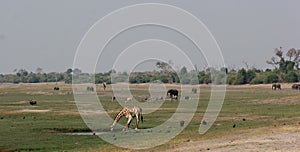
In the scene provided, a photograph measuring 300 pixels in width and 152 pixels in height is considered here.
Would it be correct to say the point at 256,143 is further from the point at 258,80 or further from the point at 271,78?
the point at 258,80

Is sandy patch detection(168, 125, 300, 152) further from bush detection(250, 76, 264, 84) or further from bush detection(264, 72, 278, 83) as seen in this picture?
bush detection(250, 76, 264, 84)

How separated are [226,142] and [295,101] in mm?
39077

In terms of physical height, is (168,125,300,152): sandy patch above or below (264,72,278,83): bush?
below

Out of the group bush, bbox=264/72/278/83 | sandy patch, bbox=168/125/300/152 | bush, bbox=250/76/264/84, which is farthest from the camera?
bush, bbox=250/76/264/84

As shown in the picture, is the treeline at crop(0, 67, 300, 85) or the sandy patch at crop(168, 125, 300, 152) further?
the treeline at crop(0, 67, 300, 85)

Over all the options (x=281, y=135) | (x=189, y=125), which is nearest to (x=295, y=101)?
(x=189, y=125)

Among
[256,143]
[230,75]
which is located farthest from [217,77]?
[256,143]

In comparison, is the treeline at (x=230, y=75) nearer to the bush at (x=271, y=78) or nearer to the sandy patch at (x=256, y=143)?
the bush at (x=271, y=78)

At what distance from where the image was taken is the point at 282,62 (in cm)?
13075

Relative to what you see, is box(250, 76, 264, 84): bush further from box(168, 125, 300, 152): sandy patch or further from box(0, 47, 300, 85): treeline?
box(168, 125, 300, 152): sandy patch

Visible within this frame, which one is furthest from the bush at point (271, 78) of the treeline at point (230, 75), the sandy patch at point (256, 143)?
the sandy patch at point (256, 143)

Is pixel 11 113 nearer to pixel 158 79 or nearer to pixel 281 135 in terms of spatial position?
pixel 281 135

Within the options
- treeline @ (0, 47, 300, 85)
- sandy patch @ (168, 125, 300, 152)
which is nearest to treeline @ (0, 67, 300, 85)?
treeline @ (0, 47, 300, 85)

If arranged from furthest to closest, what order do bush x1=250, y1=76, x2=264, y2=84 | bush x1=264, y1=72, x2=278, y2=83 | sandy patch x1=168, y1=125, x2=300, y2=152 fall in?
bush x1=250, y1=76, x2=264, y2=84 → bush x1=264, y1=72, x2=278, y2=83 → sandy patch x1=168, y1=125, x2=300, y2=152
